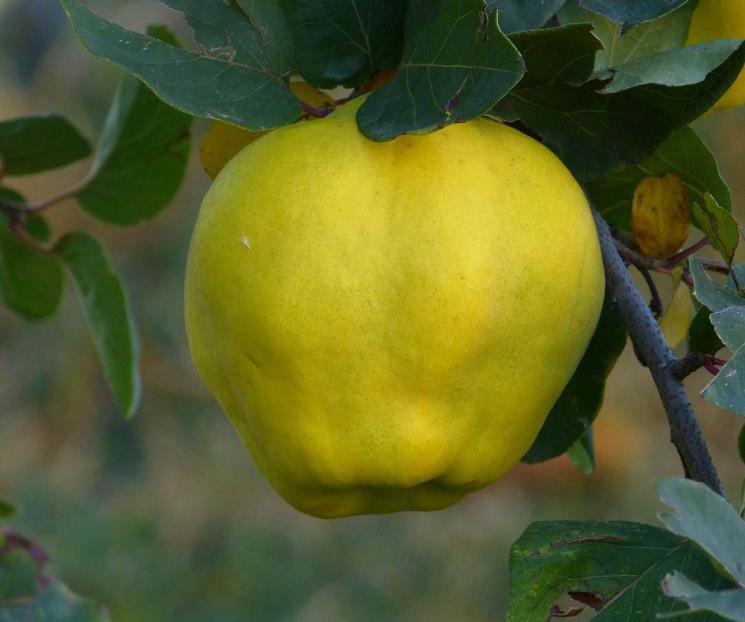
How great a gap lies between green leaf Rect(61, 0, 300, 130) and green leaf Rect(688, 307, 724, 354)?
0.23 m

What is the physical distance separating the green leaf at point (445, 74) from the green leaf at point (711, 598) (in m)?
0.23

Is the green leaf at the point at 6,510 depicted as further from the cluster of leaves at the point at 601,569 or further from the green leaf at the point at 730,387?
the green leaf at the point at 730,387

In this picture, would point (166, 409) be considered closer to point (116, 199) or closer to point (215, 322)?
point (116, 199)

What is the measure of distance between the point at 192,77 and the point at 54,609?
1.59ft

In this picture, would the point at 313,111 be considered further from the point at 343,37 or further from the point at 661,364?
the point at 661,364

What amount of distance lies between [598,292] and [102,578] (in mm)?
2138

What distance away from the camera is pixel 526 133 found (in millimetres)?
647

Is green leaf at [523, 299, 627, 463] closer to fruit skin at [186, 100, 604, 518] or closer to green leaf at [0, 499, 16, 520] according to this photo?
fruit skin at [186, 100, 604, 518]

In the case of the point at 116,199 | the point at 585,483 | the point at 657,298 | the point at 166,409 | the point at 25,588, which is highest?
the point at 657,298

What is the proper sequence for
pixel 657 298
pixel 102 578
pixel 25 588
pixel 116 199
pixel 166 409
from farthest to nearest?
pixel 166 409 → pixel 102 578 → pixel 116 199 → pixel 25 588 → pixel 657 298

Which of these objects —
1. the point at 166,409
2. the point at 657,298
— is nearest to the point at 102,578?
the point at 166,409

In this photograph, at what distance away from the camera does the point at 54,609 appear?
888 mm

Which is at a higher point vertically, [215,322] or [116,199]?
[215,322]

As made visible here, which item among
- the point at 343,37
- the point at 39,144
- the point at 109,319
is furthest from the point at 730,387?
the point at 39,144
